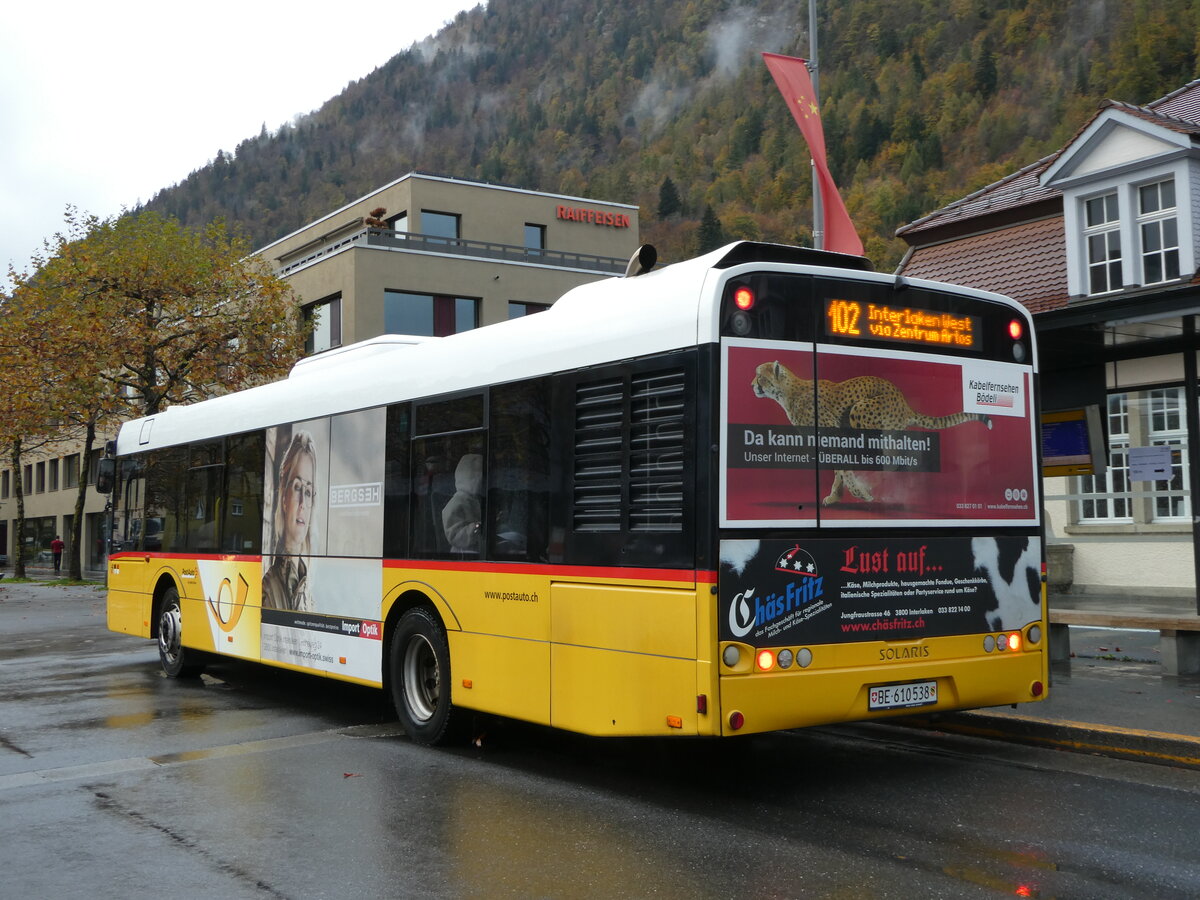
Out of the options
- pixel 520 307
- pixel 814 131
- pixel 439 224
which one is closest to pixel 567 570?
pixel 814 131

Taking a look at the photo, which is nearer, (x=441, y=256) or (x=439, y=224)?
(x=441, y=256)

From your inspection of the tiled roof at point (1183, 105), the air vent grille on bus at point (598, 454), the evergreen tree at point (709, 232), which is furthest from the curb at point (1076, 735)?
the evergreen tree at point (709, 232)

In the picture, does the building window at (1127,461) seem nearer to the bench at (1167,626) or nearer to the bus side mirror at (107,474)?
the bench at (1167,626)

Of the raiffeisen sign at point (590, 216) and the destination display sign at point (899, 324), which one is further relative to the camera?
the raiffeisen sign at point (590, 216)

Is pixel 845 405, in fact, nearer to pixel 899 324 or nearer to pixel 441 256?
pixel 899 324

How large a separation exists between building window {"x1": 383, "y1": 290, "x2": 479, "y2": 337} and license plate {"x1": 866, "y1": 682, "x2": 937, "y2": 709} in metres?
36.4

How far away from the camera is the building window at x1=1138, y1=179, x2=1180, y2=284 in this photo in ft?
50.7

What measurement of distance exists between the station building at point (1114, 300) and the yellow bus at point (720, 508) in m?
4.12

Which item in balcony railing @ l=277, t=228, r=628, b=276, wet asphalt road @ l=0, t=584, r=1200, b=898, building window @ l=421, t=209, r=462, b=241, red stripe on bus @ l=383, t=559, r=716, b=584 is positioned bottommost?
wet asphalt road @ l=0, t=584, r=1200, b=898

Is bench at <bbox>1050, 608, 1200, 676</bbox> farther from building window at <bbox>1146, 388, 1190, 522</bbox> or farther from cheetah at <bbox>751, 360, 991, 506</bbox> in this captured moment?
cheetah at <bbox>751, 360, 991, 506</bbox>

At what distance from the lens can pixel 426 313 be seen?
1721 inches

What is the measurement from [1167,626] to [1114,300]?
2.87 meters

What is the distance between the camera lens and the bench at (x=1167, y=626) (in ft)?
35.7

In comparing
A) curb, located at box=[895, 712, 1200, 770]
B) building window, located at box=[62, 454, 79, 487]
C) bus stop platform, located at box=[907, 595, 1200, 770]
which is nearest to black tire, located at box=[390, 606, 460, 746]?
curb, located at box=[895, 712, 1200, 770]
